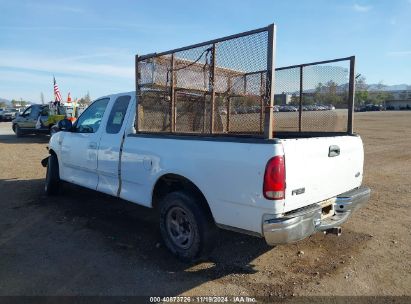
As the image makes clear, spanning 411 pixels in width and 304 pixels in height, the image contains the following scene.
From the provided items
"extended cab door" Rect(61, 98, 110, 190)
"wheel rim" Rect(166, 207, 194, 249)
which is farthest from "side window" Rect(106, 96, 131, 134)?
"wheel rim" Rect(166, 207, 194, 249)

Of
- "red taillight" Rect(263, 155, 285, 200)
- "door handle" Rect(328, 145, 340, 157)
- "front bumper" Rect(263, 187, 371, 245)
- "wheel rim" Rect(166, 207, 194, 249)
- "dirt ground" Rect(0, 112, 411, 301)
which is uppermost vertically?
"door handle" Rect(328, 145, 340, 157)

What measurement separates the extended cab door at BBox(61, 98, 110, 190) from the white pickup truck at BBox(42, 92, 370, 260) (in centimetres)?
16

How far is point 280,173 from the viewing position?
3.48 metres

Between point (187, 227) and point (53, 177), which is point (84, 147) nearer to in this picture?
point (53, 177)

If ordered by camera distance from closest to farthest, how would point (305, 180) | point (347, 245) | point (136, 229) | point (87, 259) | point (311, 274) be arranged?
1. point (305, 180)
2. point (311, 274)
3. point (87, 259)
4. point (347, 245)
5. point (136, 229)

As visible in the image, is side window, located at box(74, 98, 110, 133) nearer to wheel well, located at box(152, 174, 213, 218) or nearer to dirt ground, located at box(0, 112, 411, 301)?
dirt ground, located at box(0, 112, 411, 301)

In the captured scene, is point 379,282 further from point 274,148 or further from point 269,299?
point 274,148

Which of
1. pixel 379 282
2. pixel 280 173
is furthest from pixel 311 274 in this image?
pixel 280 173

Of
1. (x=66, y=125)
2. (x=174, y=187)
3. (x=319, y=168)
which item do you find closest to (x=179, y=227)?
(x=174, y=187)

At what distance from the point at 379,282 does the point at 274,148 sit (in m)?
1.86

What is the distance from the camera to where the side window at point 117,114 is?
18.4 ft

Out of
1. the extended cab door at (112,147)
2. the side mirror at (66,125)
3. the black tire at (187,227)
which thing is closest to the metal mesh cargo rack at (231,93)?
the extended cab door at (112,147)

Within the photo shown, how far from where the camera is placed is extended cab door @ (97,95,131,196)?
17.9 feet

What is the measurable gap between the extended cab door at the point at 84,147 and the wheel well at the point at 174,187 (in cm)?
151
